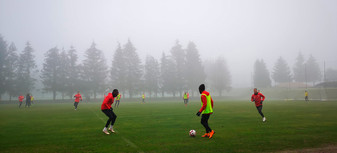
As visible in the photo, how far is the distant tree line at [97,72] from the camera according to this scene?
204ft

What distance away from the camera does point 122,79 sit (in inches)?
2675

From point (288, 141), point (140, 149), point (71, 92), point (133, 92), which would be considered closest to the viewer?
point (140, 149)

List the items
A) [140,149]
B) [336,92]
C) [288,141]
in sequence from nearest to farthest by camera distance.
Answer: [140,149]
[288,141]
[336,92]

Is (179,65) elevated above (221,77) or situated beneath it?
elevated above

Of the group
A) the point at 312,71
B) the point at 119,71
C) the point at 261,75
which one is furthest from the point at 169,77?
the point at 312,71

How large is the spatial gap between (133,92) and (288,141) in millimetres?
62297

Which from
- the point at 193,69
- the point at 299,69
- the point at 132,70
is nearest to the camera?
the point at 132,70

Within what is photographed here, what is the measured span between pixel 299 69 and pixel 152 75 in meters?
63.6

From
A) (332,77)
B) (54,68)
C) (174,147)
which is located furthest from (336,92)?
(54,68)

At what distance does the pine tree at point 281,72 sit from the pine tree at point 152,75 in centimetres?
5343

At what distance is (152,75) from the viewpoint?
75.9 metres

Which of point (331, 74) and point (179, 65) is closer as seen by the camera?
point (331, 74)

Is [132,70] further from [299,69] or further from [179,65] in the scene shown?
[299,69]

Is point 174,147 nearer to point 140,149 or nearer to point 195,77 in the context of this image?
point 140,149
